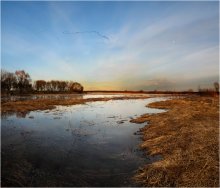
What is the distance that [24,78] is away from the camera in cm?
14175

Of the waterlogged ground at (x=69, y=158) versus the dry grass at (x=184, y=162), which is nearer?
the dry grass at (x=184, y=162)

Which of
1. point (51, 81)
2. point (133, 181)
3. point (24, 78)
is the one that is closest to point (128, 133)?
point (133, 181)

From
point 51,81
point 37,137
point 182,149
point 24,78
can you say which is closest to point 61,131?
point 37,137

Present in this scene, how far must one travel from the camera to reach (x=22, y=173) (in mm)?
9148

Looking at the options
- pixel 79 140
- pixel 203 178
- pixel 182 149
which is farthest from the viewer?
pixel 79 140

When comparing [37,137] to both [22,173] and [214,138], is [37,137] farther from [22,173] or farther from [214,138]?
[214,138]

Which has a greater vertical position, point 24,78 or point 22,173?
point 24,78

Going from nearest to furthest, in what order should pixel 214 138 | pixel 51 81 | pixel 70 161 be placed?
1. pixel 70 161
2. pixel 214 138
3. pixel 51 81

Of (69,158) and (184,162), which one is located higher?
(184,162)

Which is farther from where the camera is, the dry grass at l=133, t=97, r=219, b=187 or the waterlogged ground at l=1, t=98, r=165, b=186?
the waterlogged ground at l=1, t=98, r=165, b=186

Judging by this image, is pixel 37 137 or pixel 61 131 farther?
pixel 61 131

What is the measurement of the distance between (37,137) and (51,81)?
186547 mm

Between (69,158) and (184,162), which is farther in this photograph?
(69,158)

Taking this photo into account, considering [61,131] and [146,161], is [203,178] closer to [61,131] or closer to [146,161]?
[146,161]
